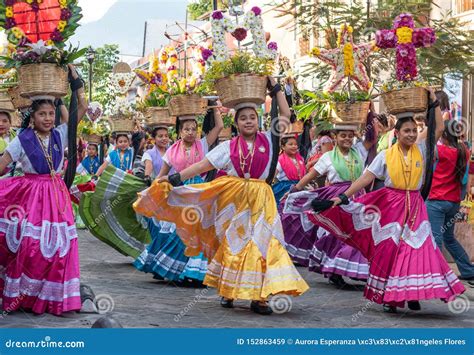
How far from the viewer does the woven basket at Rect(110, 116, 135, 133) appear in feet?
56.9

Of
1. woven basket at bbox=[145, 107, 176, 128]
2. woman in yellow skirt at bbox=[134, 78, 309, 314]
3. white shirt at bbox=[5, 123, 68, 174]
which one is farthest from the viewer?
woven basket at bbox=[145, 107, 176, 128]

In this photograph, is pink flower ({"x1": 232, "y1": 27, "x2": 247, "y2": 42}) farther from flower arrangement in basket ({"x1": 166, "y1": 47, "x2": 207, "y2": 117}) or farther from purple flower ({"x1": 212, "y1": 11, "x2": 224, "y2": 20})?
flower arrangement in basket ({"x1": 166, "y1": 47, "x2": 207, "y2": 117})

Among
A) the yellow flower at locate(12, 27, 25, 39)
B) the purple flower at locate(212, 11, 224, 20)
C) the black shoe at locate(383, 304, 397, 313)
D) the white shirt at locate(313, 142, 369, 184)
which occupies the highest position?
the purple flower at locate(212, 11, 224, 20)

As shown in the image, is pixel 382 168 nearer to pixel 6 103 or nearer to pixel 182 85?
pixel 182 85

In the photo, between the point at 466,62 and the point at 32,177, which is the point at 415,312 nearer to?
the point at 32,177

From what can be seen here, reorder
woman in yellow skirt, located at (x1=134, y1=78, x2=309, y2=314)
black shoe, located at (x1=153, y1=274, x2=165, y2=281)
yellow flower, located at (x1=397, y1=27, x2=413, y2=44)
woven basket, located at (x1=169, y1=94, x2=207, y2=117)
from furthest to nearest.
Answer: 1. black shoe, located at (x1=153, y1=274, x2=165, y2=281)
2. woven basket, located at (x1=169, y1=94, x2=207, y2=117)
3. yellow flower, located at (x1=397, y1=27, x2=413, y2=44)
4. woman in yellow skirt, located at (x1=134, y1=78, x2=309, y2=314)

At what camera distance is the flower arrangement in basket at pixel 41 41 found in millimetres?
8703

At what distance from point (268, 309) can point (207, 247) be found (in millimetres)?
937

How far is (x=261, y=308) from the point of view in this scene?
916cm

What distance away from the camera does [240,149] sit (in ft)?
31.1

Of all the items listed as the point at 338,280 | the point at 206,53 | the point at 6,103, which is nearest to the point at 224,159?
the point at 206,53

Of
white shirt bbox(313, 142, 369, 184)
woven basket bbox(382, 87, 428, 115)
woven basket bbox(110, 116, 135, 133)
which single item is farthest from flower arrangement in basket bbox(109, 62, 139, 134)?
woven basket bbox(382, 87, 428, 115)

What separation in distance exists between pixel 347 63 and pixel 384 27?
8310mm

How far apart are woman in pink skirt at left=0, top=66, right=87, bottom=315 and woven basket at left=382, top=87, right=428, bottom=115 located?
8.78 ft
